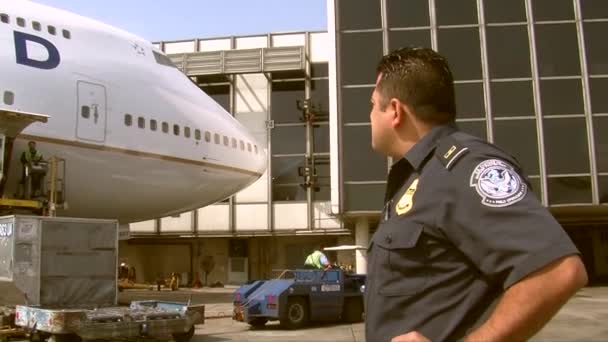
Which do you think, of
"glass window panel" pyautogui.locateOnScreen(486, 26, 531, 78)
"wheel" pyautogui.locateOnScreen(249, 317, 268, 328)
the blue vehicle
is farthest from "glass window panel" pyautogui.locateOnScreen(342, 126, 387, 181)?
"wheel" pyautogui.locateOnScreen(249, 317, 268, 328)

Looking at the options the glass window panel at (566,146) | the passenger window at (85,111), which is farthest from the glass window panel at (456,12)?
the passenger window at (85,111)

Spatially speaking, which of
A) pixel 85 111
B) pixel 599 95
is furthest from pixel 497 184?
pixel 599 95

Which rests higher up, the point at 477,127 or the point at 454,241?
the point at 477,127

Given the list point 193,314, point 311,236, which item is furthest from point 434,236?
point 311,236

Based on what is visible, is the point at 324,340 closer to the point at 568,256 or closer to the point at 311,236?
the point at 568,256

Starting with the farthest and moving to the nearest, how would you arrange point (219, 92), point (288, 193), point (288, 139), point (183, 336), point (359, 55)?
point (219, 92), point (288, 139), point (288, 193), point (359, 55), point (183, 336)

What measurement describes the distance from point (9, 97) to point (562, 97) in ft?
57.8

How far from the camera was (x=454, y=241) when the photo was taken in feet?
5.41

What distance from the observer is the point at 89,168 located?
13.8 metres

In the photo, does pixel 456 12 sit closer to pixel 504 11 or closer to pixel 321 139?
pixel 504 11

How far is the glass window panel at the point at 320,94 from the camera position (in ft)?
97.9

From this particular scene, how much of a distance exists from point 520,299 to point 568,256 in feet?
0.52

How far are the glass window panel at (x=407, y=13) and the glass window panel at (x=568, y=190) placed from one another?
7151mm

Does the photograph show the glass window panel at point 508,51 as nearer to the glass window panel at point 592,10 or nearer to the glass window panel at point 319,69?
the glass window panel at point 592,10
